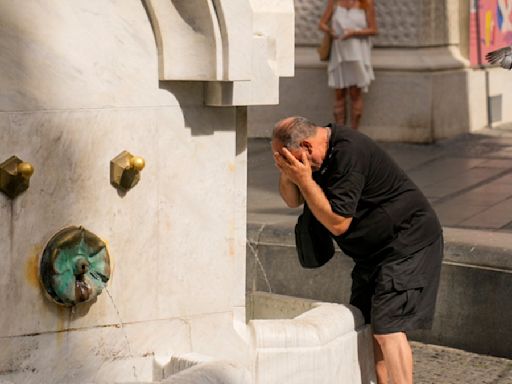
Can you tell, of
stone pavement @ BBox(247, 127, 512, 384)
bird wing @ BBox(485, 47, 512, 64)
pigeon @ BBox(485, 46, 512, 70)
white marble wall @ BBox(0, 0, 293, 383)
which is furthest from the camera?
bird wing @ BBox(485, 47, 512, 64)

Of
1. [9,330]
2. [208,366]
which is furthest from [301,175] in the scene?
[9,330]

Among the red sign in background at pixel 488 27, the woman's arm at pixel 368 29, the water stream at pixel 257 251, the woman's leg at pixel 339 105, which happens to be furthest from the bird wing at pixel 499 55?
the water stream at pixel 257 251

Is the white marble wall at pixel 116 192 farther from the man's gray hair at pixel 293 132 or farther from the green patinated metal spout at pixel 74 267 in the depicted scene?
the man's gray hair at pixel 293 132

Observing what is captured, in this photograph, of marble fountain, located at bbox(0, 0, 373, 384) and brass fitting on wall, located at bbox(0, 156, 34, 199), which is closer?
brass fitting on wall, located at bbox(0, 156, 34, 199)

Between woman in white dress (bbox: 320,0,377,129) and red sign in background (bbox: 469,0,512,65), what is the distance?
1694 mm

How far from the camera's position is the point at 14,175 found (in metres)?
4.73

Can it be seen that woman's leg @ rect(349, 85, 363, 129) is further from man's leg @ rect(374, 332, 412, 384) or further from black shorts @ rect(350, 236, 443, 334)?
man's leg @ rect(374, 332, 412, 384)

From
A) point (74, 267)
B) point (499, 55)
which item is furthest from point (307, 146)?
point (499, 55)

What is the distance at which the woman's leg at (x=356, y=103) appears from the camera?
14.7m

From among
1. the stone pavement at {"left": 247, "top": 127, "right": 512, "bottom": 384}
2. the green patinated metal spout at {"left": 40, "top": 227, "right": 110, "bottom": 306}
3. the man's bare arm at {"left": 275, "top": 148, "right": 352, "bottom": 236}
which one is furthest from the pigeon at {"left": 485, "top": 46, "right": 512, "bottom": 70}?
the green patinated metal spout at {"left": 40, "top": 227, "right": 110, "bottom": 306}

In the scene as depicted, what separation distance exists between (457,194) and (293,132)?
5.38m

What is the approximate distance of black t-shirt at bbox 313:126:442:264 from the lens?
5.64m

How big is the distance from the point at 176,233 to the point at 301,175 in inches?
22.4

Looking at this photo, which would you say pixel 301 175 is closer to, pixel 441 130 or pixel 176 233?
pixel 176 233
